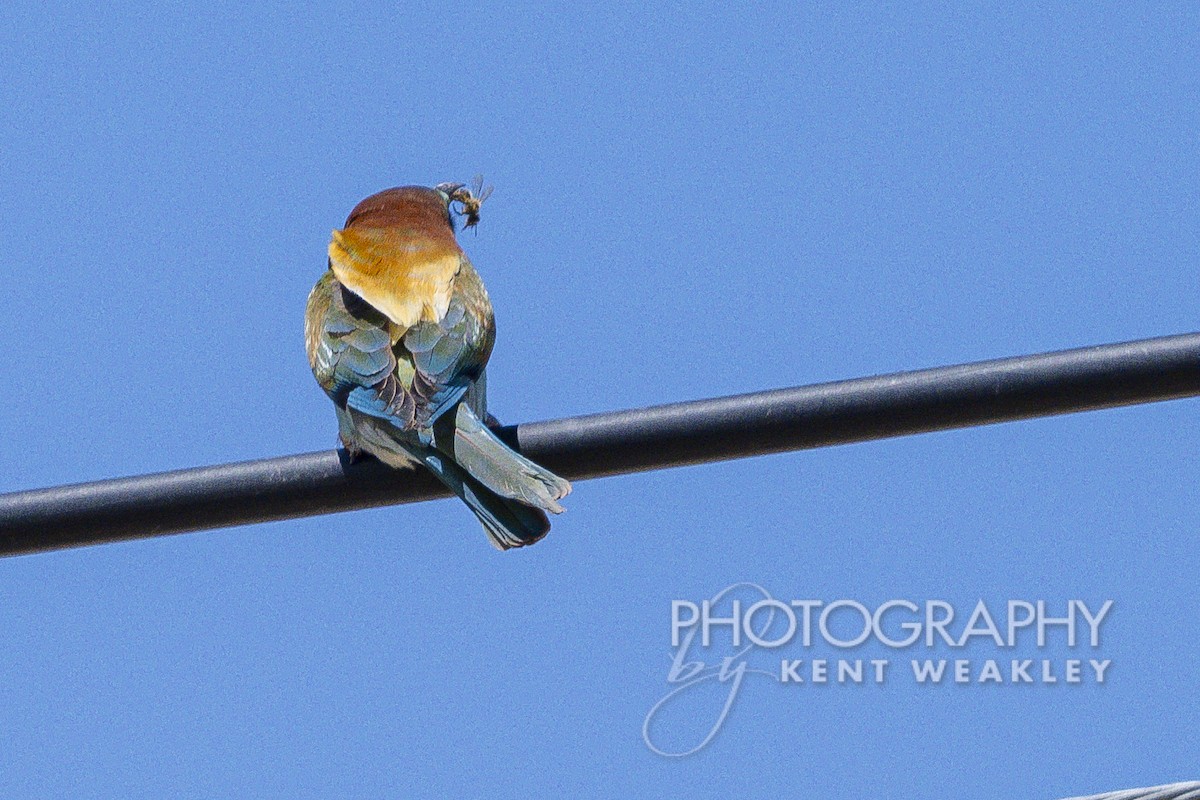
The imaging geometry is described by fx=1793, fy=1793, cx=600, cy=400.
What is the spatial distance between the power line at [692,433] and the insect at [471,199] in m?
3.58

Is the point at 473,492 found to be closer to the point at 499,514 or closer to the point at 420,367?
the point at 499,514

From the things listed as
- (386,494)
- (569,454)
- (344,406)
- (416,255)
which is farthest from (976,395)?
(416,255)

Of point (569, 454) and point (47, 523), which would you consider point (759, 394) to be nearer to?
point (569, 454)

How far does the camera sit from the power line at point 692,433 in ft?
10.1

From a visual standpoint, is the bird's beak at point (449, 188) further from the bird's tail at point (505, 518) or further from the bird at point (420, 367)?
the bird's tail at point (505, 518)

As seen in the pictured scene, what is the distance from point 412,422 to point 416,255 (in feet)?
3.31

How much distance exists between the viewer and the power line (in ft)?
10.1

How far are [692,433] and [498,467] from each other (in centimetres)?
91

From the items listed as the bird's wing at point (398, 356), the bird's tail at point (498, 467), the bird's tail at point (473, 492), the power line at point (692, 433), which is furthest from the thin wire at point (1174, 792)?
the bird's wing at point (398, 356)

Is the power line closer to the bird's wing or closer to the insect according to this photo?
the bird's wing

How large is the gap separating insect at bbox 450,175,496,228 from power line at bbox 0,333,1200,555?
3583 millimetres

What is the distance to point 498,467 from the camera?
398cm

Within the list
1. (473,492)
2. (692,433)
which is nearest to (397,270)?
(473,492)

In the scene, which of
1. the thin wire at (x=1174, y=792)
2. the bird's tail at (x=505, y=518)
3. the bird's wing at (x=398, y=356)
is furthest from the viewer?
the bird's wing at (x=398, y=356)
